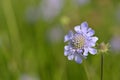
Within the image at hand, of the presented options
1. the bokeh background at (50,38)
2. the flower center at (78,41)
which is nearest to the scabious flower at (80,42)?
the flower center at (78,41)

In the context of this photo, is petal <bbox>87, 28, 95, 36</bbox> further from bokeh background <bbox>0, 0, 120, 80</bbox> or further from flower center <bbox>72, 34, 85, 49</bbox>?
bokeh background <bbox>0, 0, 120, 80</bbox>

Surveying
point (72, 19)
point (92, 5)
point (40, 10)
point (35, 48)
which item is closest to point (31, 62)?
point (35, 48)

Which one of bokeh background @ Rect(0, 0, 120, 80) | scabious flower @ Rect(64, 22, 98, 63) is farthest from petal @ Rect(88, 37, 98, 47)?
bokeh background @ Rect(0, 0, 120, 80)

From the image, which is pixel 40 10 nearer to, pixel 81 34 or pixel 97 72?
pixel 97 72

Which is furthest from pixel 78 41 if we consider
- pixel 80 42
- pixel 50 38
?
pixel 50 38

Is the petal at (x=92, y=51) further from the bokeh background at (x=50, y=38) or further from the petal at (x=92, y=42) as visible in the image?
the bokeh background at (x=50, y=38)
